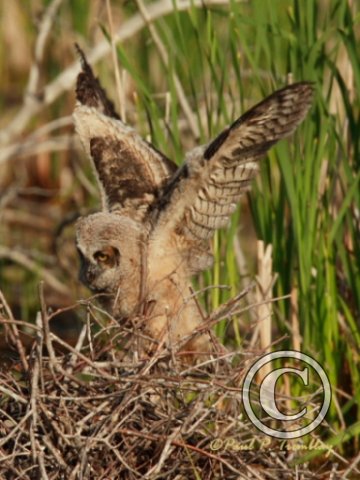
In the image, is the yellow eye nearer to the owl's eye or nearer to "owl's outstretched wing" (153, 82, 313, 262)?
the owl's eye

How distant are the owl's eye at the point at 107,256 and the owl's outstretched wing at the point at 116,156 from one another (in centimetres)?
23

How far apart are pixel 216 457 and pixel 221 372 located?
29cm

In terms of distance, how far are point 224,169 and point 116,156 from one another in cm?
61

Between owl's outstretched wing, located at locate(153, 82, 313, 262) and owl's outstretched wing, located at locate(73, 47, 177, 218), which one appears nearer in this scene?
owl's outstretched wing, located at locate(153, 82, 313, 262)

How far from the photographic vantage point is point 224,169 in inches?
151

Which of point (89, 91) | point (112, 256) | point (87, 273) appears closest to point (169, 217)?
point (112, 256)

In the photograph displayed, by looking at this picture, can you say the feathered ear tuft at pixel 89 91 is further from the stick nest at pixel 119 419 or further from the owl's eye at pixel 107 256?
the stick nest at pixel 119 419

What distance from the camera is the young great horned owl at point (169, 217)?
3713 mm

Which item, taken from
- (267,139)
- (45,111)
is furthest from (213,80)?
(45,111)

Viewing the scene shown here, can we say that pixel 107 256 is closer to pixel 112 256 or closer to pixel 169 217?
pixel 112 256

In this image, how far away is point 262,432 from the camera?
11.9 feet

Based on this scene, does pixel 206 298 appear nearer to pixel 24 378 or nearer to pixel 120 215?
pixel 120 215

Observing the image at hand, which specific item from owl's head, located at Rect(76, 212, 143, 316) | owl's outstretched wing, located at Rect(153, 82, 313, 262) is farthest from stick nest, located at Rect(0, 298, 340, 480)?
owl's outstretched wing, located at Rect(153, 82, 313, 262)

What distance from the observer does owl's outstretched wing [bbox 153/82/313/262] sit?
366 cm
